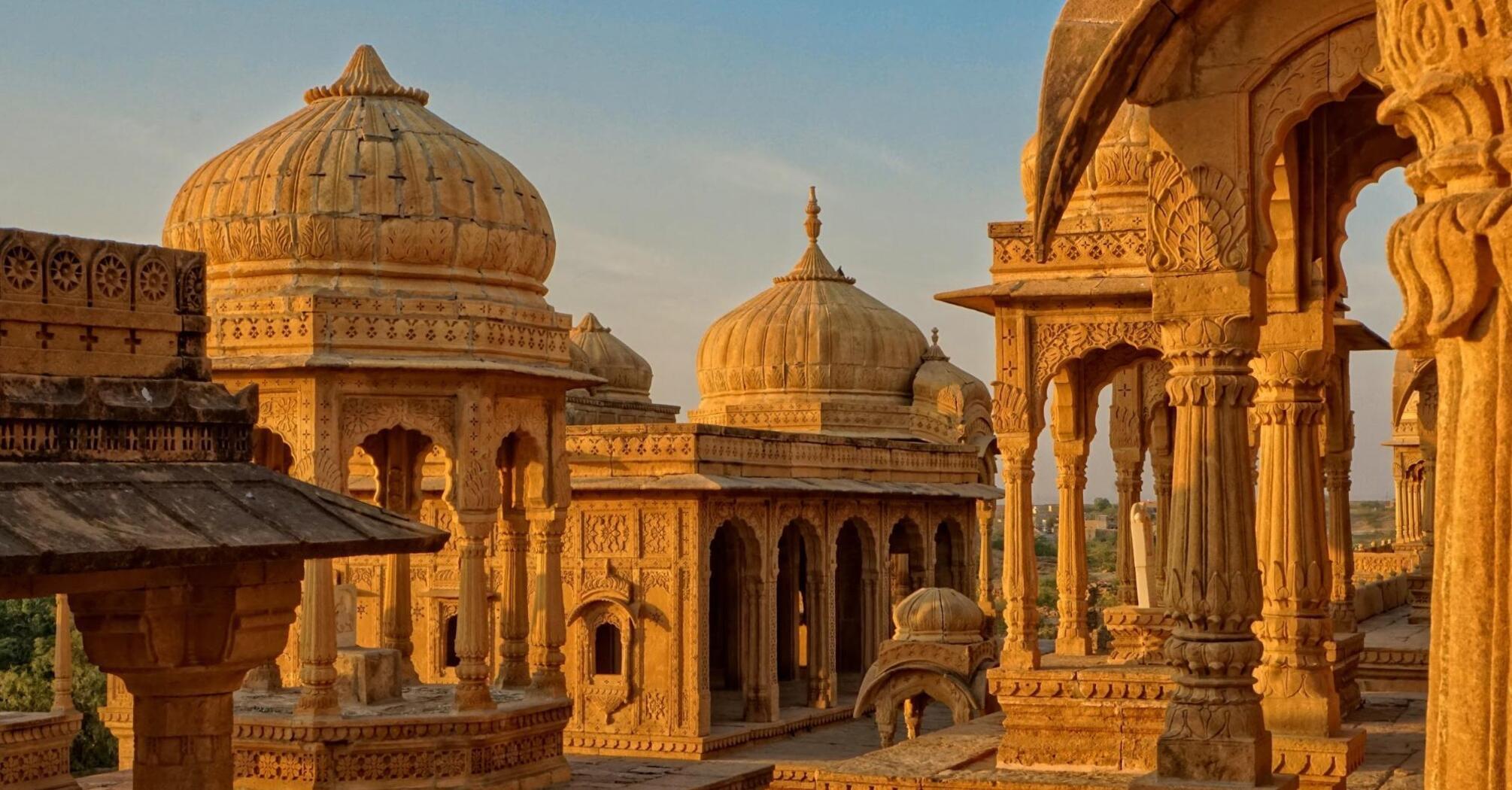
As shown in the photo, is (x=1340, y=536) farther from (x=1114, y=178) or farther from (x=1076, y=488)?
(x=1114, y=178)

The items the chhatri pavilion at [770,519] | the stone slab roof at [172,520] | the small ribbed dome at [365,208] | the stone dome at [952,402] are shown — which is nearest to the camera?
the stone slab roof at [172,520]

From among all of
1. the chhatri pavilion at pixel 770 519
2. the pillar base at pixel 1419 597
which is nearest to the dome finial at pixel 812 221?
the chhatri pavilion at pixel 770 519

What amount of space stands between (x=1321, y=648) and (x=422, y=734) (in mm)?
Answer: 8226

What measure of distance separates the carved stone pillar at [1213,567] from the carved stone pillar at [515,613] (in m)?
10.5

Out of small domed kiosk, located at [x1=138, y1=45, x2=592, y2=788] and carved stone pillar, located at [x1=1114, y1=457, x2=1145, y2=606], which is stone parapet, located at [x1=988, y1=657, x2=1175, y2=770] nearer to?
small domed kiosk, located at [x1=138, y1=45, x2=592, y2=788]

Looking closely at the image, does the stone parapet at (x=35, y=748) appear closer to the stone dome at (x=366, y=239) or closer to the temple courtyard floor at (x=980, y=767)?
the temple courtyard floor at (x=980, y=767)

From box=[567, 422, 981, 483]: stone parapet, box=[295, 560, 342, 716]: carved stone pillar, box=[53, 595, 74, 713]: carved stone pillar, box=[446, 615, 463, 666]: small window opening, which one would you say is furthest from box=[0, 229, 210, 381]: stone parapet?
box=[446, 615, 463, 666]: small window opening

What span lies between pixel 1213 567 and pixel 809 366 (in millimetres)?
23475

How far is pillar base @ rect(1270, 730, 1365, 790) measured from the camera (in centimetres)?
897

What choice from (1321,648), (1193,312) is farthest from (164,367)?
Result: (1321,648)

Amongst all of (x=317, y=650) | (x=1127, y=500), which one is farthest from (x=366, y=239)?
(x=1127, y=500)

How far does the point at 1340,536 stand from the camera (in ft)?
51.6

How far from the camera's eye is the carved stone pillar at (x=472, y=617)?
16.4 metres

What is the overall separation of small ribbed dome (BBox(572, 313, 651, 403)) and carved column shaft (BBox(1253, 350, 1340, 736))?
21.3 metres
